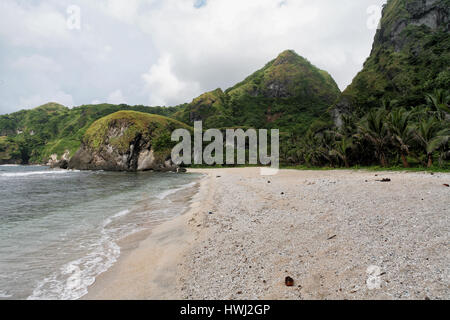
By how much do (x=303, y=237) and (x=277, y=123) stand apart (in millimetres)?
176143

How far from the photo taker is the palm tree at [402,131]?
27.8 metres

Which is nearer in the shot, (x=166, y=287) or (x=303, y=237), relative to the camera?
(x=166, y=287)

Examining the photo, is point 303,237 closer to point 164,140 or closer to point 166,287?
point 166,287

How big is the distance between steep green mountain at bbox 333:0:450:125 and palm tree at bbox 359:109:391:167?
44638mm

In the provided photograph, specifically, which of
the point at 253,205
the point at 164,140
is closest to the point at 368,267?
the point at 253,205

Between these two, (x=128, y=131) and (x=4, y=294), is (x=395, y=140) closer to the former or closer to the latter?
(x=4, y=294)

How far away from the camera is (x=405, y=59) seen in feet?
293

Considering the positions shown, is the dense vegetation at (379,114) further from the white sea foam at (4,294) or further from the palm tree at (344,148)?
the white sea foam at (4,294)

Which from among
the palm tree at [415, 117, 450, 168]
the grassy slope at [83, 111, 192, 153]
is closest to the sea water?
the palm tree at [415, 117, 450, 168]

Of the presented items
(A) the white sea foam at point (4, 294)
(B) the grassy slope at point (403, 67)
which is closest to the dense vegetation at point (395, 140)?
(A) the white sea foam at point (4, 294)

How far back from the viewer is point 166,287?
5.06 metres

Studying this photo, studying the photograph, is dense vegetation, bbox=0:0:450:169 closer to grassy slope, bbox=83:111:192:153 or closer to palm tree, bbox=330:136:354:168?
palm tree, bbox=330:136:354:168

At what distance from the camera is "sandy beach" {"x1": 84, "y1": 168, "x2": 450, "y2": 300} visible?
3.91m
